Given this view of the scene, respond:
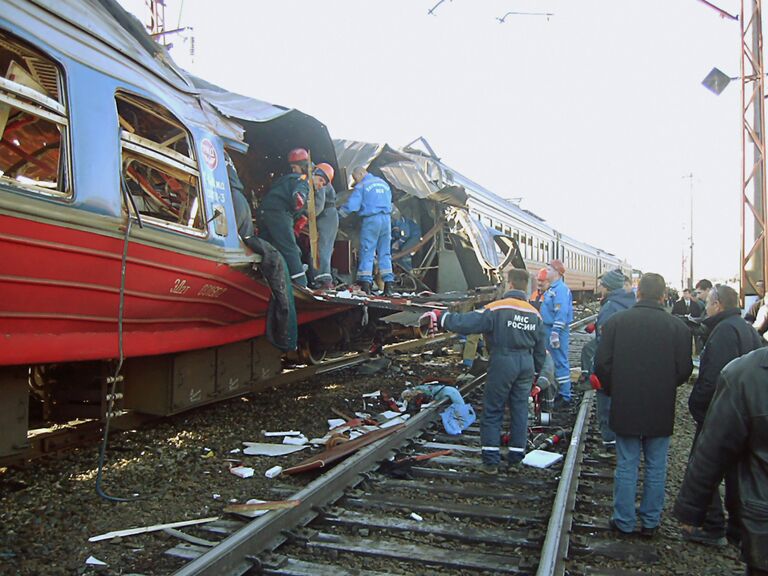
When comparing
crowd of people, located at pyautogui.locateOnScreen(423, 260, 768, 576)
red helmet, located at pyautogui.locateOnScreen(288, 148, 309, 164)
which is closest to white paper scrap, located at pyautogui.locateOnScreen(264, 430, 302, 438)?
crowd of people, located at pyautogui.locateOnScreen(423, 260, 768, 576)

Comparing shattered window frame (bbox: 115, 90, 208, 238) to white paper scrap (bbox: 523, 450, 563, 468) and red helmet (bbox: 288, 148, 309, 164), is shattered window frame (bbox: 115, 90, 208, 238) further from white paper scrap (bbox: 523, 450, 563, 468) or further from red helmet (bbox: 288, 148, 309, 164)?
white paper scrap (bbox: 523, 450, 563, 468)

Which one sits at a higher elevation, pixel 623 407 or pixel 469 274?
pixel 469 274

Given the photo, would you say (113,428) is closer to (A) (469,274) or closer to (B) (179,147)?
(B) (179,147)

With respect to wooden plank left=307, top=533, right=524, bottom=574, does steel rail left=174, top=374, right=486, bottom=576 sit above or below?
above

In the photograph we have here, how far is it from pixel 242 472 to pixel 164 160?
2409mm

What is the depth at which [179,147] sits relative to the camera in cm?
510

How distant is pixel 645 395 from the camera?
374 centimetres

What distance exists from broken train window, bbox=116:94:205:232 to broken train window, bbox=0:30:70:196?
0.50 meters

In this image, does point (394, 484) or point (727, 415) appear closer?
point (727, 415)

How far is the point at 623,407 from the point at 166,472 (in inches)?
131

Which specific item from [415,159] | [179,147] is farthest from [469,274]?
[179,147]

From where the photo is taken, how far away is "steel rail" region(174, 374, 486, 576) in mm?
2894

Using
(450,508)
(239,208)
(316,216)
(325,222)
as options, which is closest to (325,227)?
(325,222)

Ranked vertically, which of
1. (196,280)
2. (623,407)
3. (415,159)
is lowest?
(623,407)
